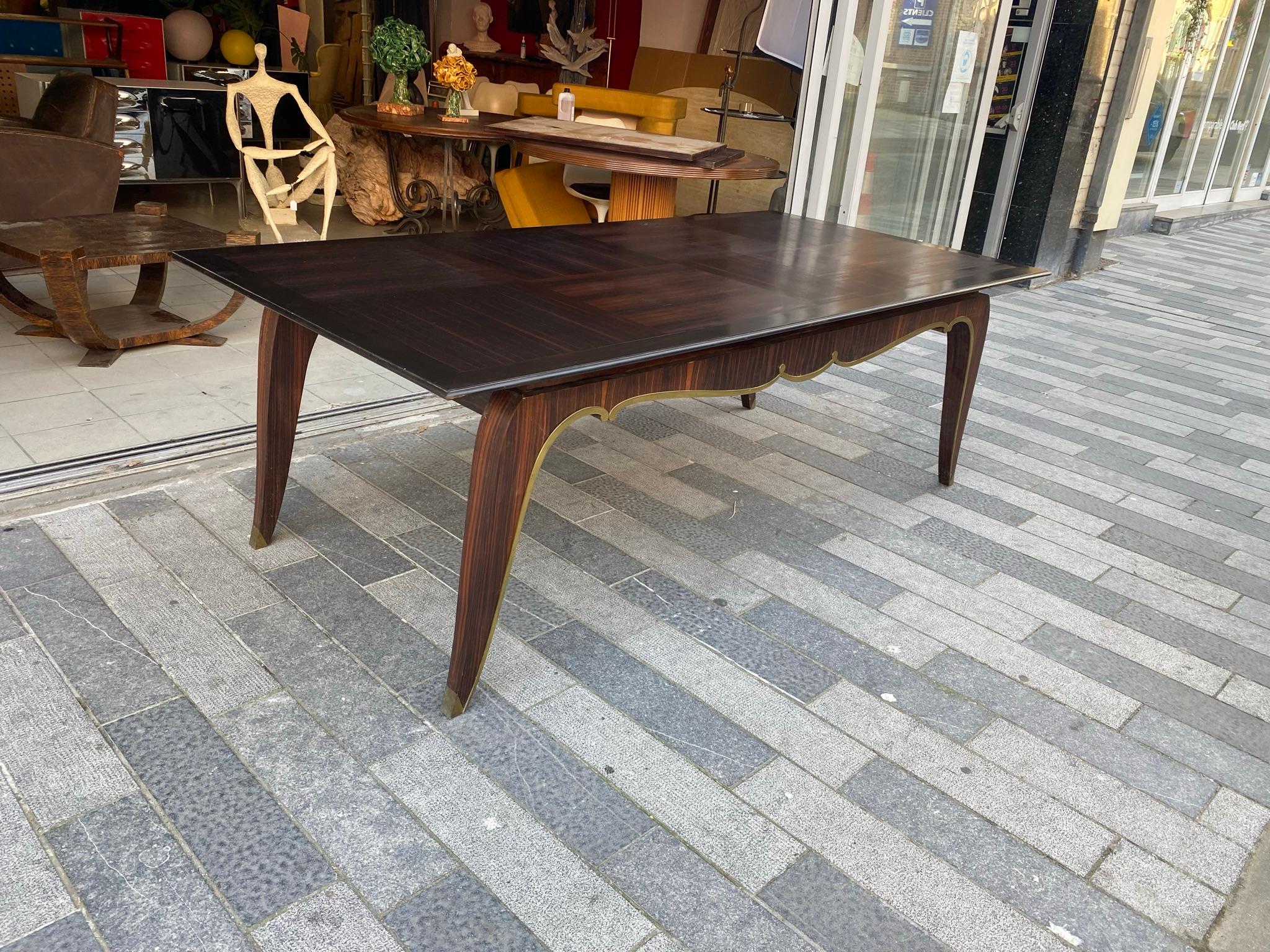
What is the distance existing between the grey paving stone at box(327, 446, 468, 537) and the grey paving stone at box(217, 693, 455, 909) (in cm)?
74

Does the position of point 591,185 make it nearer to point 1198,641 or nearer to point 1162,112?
point 1198,641

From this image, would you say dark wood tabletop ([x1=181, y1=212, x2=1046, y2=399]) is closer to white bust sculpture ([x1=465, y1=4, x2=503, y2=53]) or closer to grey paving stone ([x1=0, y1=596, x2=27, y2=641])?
grey paving stone ([x1=0, y1=596, x2=27, y2=641])

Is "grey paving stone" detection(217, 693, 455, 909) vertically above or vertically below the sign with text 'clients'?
below

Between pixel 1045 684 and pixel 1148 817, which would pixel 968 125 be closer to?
pixel 1045 684

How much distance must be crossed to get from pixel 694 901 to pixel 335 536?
1.28 m

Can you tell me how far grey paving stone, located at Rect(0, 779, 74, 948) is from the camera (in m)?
1.22

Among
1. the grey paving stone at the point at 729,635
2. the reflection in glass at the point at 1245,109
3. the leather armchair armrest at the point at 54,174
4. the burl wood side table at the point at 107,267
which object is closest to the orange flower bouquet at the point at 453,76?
the leather armchair armrest at the point at 54,174

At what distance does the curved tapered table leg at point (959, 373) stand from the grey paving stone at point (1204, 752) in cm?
107

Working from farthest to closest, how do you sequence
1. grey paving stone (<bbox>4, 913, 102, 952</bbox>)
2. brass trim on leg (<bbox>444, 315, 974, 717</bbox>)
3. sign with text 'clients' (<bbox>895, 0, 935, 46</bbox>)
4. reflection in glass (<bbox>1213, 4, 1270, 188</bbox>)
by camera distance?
reflection in glass (<bbox>1213, 4, 1270, 188</bbox>), sign with text 'clients' (<bbox>895, 0, 935, 46</bbox>), brass trim on leg (<bbox>444, 315, 974, 717</bbox>), grey paving stone (<bbox>4, 913, 102, 952</bbox>)

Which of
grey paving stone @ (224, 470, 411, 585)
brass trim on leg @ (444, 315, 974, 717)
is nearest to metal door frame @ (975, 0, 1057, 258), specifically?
brass trim on leg @ (444, 315, 974, 717)

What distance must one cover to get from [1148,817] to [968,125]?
4.53 meters

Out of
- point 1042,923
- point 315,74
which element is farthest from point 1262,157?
point 1042,923

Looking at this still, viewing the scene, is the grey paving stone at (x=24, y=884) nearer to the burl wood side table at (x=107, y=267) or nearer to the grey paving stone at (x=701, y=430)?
the burl wood side table at (x=107, y=267)

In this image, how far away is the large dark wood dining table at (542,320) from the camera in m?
1.48
